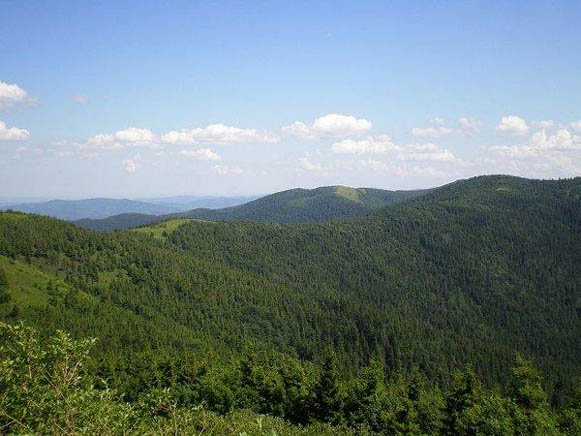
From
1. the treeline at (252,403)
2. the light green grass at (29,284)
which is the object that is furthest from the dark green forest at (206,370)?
the light green grass at (29,284)

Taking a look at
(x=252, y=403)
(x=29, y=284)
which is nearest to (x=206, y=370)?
(x=252, y=403)

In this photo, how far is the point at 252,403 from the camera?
235ft

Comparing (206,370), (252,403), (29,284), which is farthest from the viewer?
(29,284)

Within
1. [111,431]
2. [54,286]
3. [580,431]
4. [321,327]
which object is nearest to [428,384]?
[321,327]

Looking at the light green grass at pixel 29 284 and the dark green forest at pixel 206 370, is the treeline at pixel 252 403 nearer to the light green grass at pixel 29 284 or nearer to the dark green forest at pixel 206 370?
the dark green forest at pixel 206 370

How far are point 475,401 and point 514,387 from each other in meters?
5.39

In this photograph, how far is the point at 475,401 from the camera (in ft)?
176

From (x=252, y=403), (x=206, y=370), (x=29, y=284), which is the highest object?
(x=29, y=284)

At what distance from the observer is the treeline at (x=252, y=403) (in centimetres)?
1227

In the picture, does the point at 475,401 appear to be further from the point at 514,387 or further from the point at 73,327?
the point at 73,327

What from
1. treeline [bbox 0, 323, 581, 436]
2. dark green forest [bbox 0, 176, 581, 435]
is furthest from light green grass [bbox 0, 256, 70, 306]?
treeline [bbox 0, 323, 581, 436]

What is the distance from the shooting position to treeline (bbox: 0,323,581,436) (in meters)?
12.3

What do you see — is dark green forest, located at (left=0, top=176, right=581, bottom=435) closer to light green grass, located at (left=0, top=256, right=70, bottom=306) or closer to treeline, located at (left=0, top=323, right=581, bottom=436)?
treeline, located at (left=0, top=323, right=581, bottom=436)

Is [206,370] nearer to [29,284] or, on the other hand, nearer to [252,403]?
[252,403]
